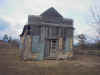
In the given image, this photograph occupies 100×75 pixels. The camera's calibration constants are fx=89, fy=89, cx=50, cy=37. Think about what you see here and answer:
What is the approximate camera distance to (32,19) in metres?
10.7

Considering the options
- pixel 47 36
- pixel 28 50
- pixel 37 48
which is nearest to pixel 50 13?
pixel 47 36

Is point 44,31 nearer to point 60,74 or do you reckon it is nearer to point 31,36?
point 31,36

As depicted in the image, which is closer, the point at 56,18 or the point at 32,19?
the point at 32,19

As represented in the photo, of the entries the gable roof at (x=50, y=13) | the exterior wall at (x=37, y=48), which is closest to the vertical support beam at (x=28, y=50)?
the exterior wall at (x=37, y=48)

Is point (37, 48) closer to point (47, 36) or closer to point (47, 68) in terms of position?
point (47, 36)

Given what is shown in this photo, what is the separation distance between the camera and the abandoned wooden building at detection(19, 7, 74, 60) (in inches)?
412

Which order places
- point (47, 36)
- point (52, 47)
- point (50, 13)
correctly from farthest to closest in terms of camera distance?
point (50, 13)
point (52, 47)
point (47, 36)

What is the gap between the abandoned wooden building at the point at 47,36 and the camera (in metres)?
10.5

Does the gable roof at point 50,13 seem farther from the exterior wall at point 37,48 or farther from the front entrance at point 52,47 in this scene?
the front entrance at point 52,47

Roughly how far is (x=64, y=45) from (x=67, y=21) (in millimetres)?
3262

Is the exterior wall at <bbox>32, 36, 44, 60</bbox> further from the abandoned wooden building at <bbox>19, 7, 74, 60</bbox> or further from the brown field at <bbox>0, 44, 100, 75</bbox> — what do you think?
the brown field at <bbox>0, 44, 100, 75</bbox>

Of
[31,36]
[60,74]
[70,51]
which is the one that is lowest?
[60,74]

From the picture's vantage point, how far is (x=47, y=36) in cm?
1105

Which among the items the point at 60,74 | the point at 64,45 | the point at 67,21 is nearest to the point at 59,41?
the point at 64,45
